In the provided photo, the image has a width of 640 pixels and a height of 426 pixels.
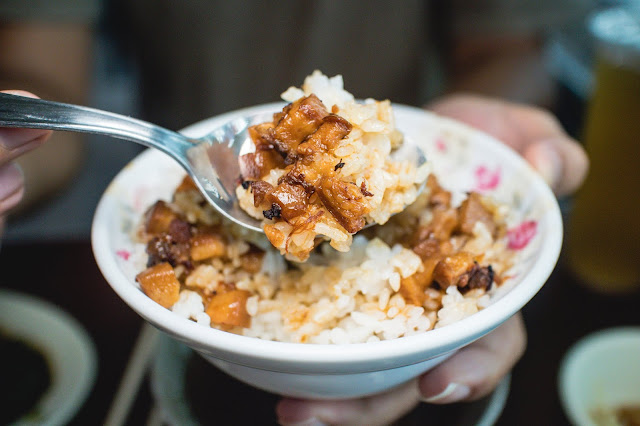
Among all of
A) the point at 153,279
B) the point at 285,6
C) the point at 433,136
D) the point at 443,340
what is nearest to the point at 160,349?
the point at 153,279

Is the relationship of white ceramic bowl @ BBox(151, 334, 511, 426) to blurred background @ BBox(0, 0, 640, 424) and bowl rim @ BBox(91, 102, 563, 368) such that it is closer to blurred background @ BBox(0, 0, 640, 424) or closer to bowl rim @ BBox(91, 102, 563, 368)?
bowl rim @ BBox(91, 102, 563, 368)

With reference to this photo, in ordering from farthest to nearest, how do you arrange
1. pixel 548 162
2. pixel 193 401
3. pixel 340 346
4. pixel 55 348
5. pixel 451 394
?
pixel 55 348 < pixel 548 162 < pixel 193 401 < pixel 451 394 < pixel 340 346

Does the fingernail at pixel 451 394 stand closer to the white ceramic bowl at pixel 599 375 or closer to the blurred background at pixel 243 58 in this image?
the white ceramic bowl at pixel 599 375

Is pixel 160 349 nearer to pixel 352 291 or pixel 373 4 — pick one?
pixel 352 291

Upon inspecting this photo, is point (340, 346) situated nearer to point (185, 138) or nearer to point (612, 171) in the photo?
point (185, 138)

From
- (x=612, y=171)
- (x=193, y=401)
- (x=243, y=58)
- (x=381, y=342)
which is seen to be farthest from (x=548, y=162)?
(x=243, y=58)

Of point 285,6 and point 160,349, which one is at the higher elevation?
point 285,6

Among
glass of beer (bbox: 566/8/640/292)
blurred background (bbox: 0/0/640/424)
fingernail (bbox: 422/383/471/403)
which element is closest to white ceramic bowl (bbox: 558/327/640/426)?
blurred background (bbox: 0/0/640/424)
